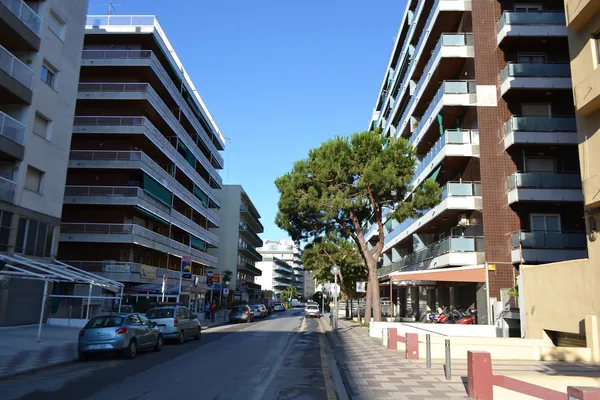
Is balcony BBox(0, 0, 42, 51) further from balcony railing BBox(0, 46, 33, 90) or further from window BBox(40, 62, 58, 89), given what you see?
window BBox(40, 62, 58, 89)

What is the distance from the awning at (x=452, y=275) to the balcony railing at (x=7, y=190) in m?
19.4

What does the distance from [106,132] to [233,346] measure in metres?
24.5

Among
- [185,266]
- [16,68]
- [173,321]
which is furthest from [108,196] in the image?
[173,321]

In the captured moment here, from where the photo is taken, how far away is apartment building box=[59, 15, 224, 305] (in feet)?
120

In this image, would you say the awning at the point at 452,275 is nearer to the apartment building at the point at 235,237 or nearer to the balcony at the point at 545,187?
the balcony at the point at 545,187

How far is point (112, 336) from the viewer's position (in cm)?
1475

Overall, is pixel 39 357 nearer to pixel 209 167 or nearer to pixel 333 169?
pixel 333 169

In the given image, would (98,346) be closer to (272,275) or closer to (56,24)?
(56,24)

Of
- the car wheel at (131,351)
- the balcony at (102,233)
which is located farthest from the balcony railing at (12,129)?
the balcony at (102,233)

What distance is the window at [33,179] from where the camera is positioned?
24594 millimetres

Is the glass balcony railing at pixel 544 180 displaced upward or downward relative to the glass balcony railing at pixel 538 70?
downward

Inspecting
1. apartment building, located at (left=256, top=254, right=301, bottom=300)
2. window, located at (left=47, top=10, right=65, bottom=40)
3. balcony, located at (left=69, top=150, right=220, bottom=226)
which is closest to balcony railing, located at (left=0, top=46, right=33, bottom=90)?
window, located at (left=47, top=10, right=65, bottom=40)

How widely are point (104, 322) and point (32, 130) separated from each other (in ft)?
45.9

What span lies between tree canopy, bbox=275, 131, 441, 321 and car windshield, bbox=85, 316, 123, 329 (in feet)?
44.7
